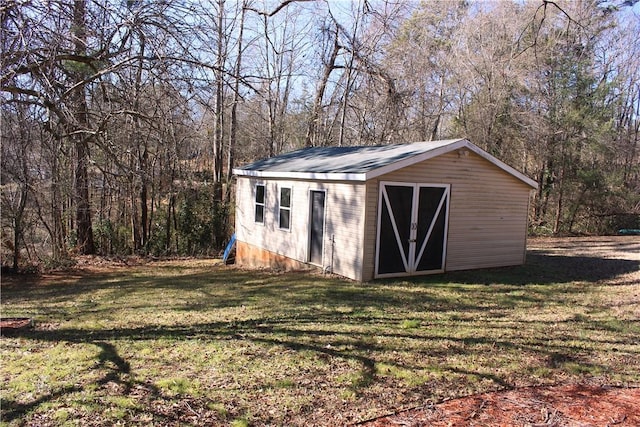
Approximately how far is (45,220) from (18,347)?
8.27 meters

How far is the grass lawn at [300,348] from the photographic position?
12.0 feet

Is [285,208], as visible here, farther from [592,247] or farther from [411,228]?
[592,247]

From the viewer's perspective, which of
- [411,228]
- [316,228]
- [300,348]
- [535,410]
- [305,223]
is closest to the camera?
[535,410]

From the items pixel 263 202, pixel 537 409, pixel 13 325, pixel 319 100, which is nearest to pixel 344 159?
pixel 263 202

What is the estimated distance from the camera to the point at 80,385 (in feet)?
12.9

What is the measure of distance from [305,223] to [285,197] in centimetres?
118

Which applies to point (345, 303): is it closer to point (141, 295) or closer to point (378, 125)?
point (141, 295)

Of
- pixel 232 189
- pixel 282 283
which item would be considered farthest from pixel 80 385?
pixel 232 189

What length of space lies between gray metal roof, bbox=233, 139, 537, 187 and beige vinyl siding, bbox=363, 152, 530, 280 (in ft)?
0.74

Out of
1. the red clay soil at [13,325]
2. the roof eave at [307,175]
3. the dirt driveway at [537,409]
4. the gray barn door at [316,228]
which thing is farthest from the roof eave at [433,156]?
the red clay soil at [13,325]

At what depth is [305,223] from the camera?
10156 mm

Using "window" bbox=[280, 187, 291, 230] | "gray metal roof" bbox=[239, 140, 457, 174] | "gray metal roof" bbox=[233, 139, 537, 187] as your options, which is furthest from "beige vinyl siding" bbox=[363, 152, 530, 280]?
"window" bbox=[280, 187, 291, 230]

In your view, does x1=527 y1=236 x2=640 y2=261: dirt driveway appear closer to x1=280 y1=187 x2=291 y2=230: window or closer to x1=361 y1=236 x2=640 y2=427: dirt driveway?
x1=280 y1=187 x2=291 y2=230: window

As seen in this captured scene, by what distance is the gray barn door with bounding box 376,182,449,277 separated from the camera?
8.80 meters
